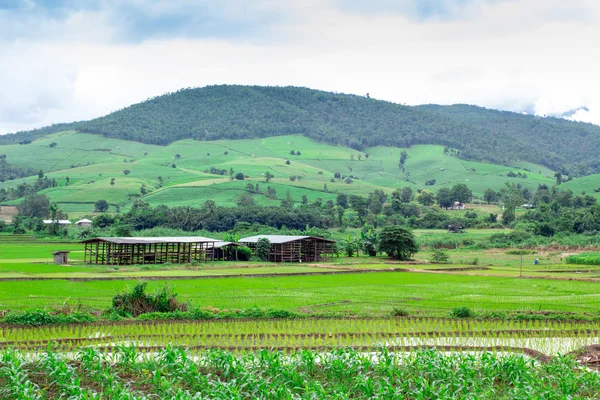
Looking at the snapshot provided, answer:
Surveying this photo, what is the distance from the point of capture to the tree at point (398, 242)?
64188 millimetres

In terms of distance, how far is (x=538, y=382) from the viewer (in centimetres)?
1522

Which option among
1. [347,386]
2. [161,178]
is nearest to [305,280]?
[347,386]

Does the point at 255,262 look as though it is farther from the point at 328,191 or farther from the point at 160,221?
the point at 328,191

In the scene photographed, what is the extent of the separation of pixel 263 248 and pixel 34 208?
71.2 meters

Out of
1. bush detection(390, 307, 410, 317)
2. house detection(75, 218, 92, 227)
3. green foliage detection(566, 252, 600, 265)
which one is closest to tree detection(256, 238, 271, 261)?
green foliage detection(566, 252, 600, 265)

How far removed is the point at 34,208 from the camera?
4751 inches

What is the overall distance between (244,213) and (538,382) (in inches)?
3441

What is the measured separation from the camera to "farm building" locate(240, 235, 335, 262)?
212 feet

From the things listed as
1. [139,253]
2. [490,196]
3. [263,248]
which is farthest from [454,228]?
[139,253]

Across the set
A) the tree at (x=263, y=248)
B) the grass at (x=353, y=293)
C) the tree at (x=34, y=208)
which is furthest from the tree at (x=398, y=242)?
the tree at (x=34, y=208)

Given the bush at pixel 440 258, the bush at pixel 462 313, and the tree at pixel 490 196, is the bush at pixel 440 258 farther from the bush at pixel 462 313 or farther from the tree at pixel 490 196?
the tree at pixel 490 196

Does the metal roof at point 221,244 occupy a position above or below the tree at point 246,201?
below

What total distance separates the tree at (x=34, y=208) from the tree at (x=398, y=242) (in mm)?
76881

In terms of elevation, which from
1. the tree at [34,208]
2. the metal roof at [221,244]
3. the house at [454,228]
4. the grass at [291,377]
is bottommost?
the grass at [291,377]
